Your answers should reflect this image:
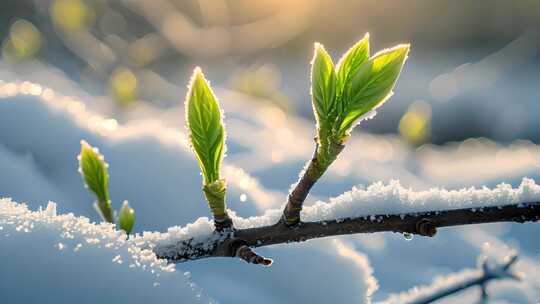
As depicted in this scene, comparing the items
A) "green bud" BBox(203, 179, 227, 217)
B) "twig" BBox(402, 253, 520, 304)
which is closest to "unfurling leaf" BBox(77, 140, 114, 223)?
"green bud" BBox(203, 179, 227, 217)

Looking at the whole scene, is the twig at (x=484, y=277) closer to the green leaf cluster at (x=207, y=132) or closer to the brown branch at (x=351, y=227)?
the brown branch at (x=351, y=227)

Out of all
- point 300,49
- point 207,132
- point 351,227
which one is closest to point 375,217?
point 351,227

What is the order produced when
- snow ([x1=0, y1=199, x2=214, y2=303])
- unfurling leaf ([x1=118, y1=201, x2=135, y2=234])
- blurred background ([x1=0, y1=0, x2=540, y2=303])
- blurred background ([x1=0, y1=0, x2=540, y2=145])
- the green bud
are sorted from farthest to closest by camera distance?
1. blurred background ([x1=0, y1=0, x2=540, y2=145])
2. blurred background ([x1=0, y1=0, x2=540, y2=303])
3. unfurling leaf ([x1=118, y1=201, x2=135, y2=234])
4. the green bud
5. snow ([x1=0, y1=199, x2=214, y2=303])

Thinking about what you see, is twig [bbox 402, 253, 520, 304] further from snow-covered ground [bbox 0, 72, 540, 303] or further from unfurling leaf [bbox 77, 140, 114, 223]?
unfurling leaf [bbox 77, 140, 114, 223]

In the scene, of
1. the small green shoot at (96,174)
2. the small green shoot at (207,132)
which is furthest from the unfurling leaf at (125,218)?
the small green shoot at (207,132)

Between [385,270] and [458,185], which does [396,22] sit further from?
[385,270]

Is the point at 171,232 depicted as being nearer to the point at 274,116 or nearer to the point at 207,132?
the point at 207,132
